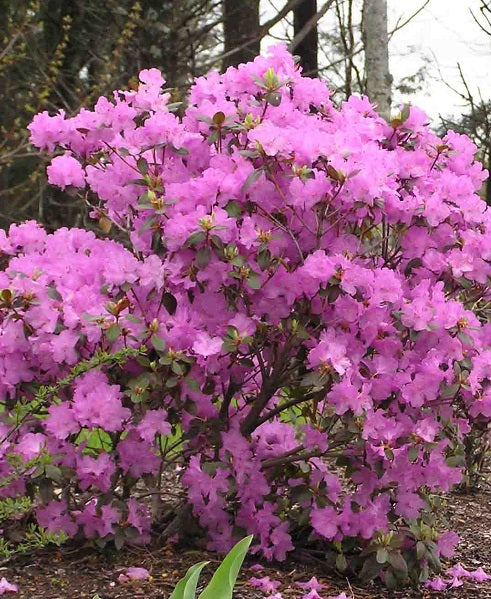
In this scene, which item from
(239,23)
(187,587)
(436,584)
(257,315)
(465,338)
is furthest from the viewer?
(239,23)

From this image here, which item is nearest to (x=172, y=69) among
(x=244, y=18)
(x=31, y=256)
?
(x=244, y=18)

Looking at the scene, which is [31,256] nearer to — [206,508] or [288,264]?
[288,264]

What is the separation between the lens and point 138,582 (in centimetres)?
266

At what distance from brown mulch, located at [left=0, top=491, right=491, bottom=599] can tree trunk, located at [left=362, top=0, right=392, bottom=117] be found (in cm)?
390

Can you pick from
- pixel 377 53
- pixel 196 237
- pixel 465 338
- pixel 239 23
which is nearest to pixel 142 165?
pixel 196 237

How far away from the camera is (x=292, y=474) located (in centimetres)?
293

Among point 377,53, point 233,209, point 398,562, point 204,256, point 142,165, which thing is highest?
point 377,53

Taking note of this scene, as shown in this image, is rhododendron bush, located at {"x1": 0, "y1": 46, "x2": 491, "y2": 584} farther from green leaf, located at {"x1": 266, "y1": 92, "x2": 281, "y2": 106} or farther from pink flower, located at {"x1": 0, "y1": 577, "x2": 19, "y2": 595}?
pink flower, located at {"x1": 0, "y1": 577, "x2": 19, "y2": 595}

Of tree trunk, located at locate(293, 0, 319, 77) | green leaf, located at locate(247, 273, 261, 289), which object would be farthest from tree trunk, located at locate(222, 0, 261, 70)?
green leaf, located at locate(247, 273, 261, 289)

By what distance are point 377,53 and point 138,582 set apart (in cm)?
454

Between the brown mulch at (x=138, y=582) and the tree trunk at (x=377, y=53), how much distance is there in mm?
3900

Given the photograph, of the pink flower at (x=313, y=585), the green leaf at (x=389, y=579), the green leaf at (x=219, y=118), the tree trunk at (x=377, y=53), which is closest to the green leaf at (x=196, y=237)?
the green leaf at (x=219, y=118)

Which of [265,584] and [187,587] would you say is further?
[265,584]

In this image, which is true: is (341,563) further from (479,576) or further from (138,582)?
(138,582)
